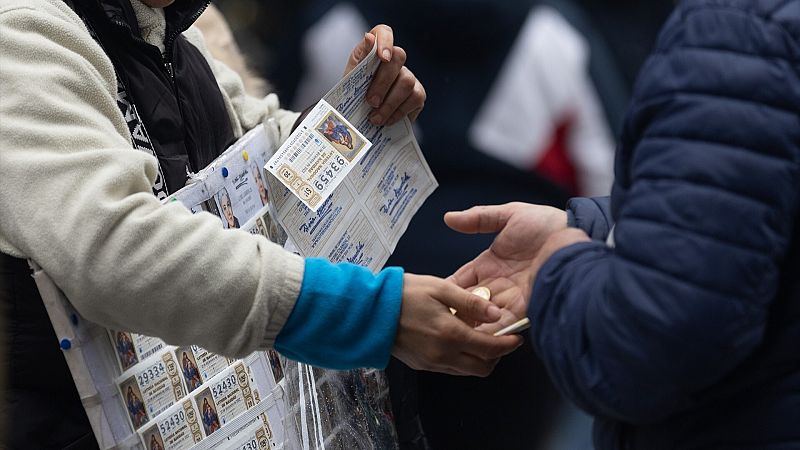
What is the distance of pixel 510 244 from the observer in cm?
146

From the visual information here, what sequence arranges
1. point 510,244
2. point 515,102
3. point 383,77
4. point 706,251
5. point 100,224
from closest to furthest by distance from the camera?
point 706,251 < point 100,224 < point 510,244 < point 383,77 < point 515,102

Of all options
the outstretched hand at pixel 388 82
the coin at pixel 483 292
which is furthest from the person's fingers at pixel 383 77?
the coin at pixel 483 292

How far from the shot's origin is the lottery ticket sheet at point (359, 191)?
64.7 inches

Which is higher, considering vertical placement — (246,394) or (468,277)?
(468,277)

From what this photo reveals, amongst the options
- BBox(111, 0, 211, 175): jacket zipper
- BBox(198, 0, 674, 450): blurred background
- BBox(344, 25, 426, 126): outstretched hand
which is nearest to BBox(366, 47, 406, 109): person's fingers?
BBox(344, 25, 426, 126): outstretched hand

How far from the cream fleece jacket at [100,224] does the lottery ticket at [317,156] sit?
280 mm

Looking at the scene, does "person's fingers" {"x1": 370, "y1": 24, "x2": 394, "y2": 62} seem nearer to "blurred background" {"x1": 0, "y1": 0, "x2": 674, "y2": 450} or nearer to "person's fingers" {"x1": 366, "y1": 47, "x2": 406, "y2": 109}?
"person's fingers" {"x1": 366, "y1": 47, "x2": 406, "y2": 109}

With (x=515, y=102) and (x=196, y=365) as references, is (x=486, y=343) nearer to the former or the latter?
(x=196, y=365)

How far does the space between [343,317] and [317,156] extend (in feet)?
1.27

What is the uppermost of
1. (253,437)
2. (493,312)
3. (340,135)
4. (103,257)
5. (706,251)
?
(706,251)

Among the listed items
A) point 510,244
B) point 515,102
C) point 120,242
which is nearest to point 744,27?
point 510,244

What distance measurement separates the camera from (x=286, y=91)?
9.17ft

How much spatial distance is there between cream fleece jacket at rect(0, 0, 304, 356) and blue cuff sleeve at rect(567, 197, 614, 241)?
1.32 feet

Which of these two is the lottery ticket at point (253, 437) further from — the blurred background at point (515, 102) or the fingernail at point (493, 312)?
the blurred background at point (515, 102)
